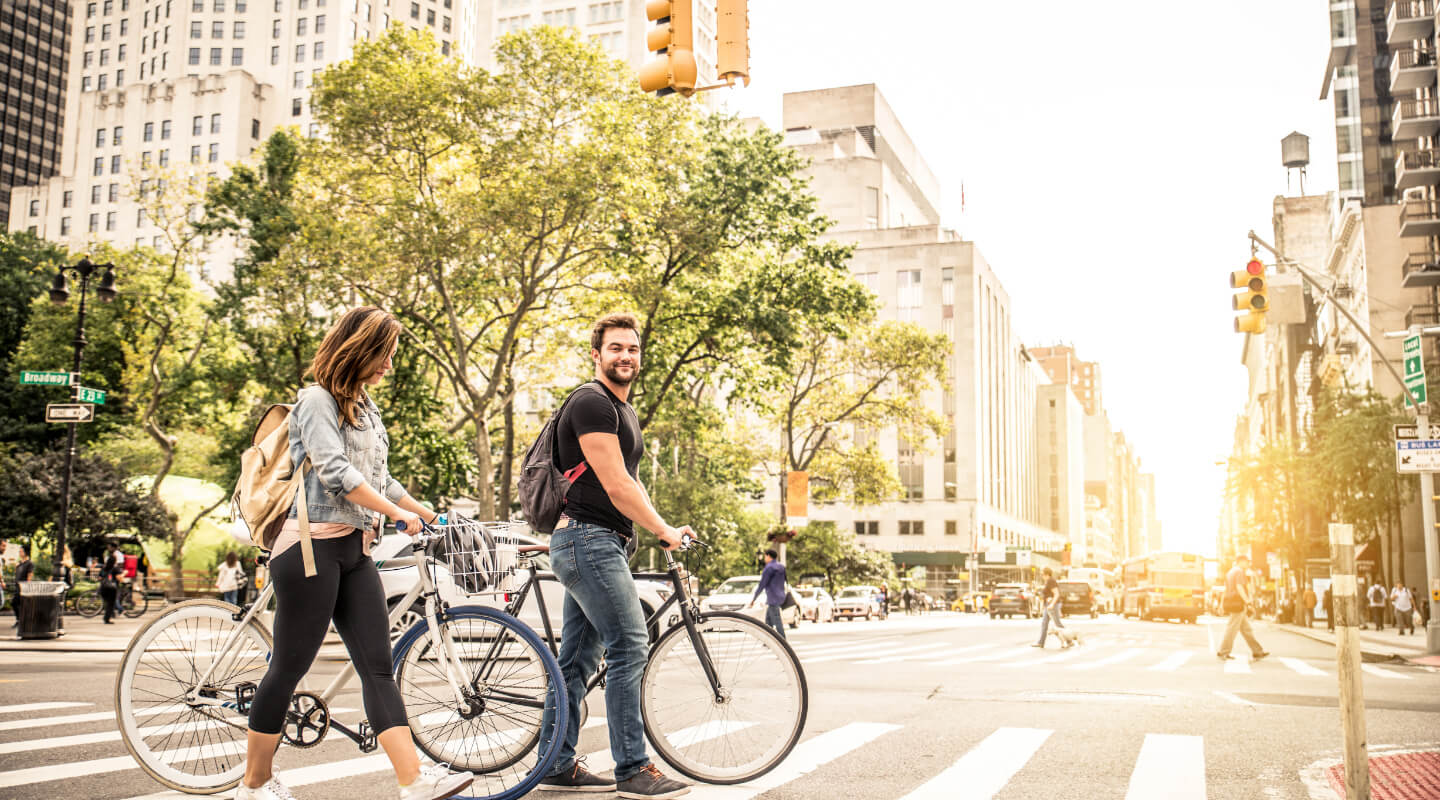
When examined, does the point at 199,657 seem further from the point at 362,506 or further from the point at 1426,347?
the point at 1426,347

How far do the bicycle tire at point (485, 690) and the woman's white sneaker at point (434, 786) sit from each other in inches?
19.5

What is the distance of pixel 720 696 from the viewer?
5164mm

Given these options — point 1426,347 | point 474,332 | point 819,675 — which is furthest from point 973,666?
point 1426,347

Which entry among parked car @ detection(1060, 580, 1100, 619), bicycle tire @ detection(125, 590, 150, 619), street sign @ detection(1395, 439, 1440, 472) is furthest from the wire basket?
parked car @ detection(1060, 580, 1100, 619)

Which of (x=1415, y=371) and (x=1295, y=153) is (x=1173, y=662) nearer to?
(x=1415, y=371)

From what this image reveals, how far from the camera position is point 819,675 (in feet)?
45.2

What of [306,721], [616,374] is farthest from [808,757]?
[306,721]

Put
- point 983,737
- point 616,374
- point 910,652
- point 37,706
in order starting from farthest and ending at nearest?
1. point 910,652
2. point 37,706
3. point 983,737
4. point 616,374

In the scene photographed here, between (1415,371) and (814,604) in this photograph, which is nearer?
(1415,371)

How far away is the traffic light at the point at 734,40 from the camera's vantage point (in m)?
8.50

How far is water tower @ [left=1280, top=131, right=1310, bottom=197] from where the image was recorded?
92.4 metres

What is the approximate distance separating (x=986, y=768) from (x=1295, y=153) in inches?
3921

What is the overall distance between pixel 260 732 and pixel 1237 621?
60.7 feet

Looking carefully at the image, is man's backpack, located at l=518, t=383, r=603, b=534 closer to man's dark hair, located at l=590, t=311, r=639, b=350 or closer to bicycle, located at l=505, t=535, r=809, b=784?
man's dark hair, located at l=590, t=311, r=639, b=350
